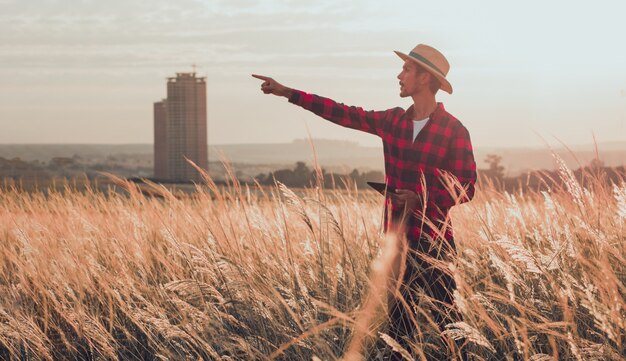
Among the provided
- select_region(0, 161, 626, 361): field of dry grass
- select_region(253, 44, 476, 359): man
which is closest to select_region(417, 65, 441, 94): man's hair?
select_region(253, 44, 476, 359): man

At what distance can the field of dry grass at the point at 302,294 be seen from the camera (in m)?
3.03

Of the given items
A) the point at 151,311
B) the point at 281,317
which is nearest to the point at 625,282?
the point at 281,317

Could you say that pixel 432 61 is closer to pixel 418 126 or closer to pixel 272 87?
pixel 418 126

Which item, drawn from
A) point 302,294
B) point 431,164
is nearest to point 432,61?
point 431,164

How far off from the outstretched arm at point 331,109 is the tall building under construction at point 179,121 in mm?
119217

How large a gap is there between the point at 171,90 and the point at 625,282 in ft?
444

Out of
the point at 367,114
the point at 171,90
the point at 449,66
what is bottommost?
the point at 367,114

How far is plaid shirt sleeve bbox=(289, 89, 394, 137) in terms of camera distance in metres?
4.21

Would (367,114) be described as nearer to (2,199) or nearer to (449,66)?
(449,66)

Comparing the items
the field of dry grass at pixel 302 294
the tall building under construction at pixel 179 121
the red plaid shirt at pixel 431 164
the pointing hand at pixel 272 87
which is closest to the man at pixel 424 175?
the red plaid shirt at pixel 431 164

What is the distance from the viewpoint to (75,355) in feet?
13.7

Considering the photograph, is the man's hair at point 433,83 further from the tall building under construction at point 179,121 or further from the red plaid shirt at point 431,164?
the tall building under construction at point 179,121

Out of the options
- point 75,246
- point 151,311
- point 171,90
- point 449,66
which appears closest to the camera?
point 151,311

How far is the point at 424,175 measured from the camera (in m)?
3.82
